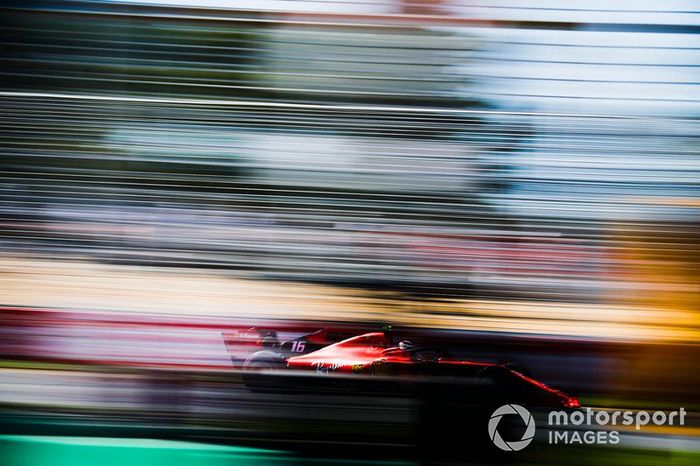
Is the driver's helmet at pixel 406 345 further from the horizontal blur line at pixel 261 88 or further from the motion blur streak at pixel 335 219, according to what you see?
the horizontal blur line at pixel 261 88

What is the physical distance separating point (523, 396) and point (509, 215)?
533mm

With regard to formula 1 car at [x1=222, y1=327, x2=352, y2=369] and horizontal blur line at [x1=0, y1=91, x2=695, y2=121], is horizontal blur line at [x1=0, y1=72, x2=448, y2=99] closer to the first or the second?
horizontal blur line at [x1=0, y1=91, x2=695, y2=121]

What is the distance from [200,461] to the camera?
172 centimetres

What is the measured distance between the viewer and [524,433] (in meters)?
1.67

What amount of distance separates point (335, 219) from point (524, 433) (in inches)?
33.2

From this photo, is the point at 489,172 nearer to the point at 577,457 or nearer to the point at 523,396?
the point at 523,396

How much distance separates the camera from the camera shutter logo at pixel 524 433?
1670mm

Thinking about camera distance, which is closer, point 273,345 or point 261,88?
point 273,345

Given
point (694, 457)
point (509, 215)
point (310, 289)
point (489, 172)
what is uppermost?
point (489, 172)

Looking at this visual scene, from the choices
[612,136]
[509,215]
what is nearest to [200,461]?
[509,215]

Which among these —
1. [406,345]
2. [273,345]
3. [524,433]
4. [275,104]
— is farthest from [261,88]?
[524,433]

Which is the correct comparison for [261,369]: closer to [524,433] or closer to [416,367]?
[416,367]

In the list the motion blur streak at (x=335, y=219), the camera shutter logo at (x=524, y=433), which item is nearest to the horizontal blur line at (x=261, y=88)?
the motion blur streak at (x=335, y=219)

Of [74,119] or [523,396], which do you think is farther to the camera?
[74,119]
